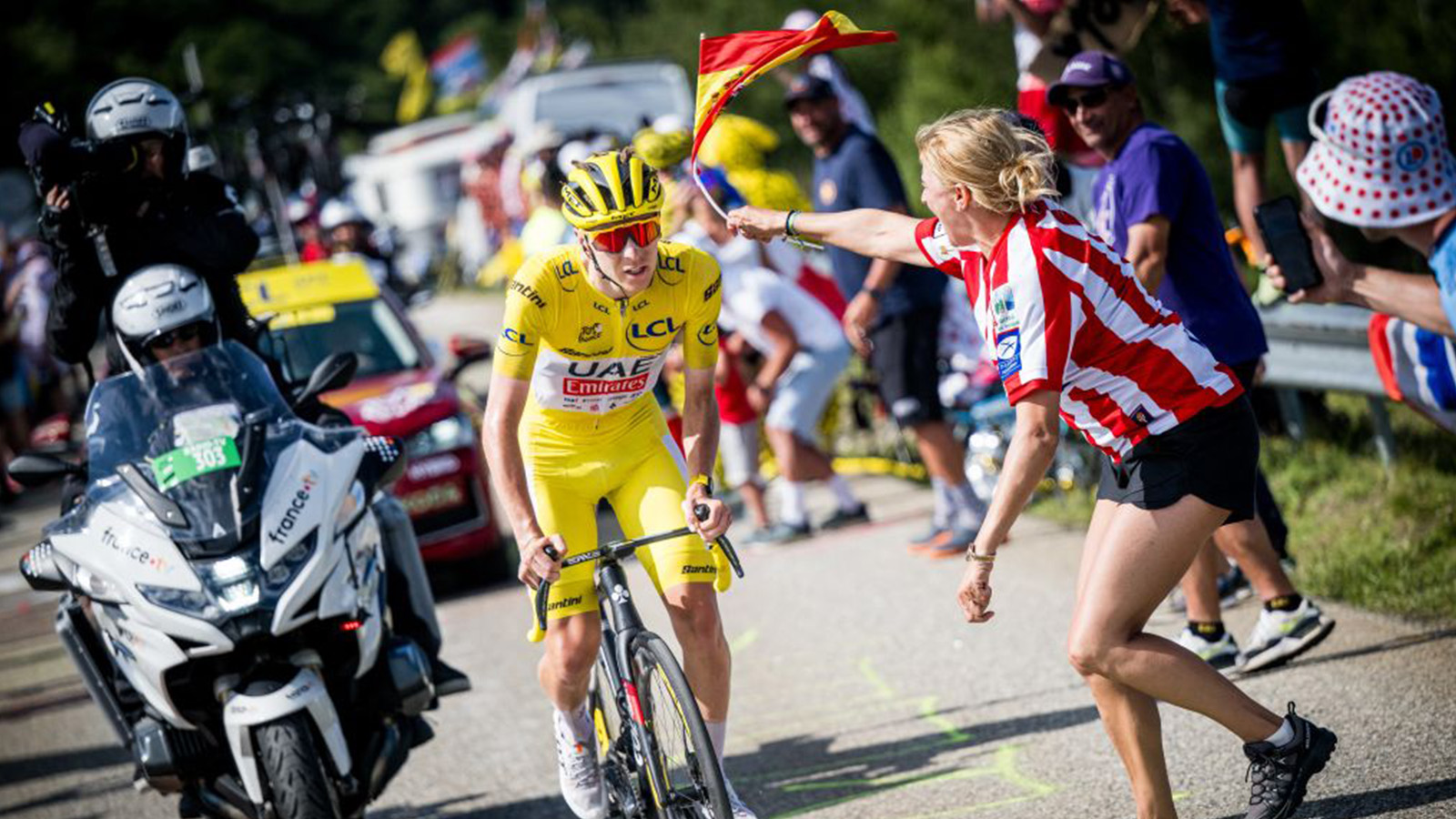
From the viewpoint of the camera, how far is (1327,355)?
8.78m

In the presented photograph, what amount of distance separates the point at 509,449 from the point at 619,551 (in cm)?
47

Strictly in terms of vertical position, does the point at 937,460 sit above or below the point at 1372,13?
below

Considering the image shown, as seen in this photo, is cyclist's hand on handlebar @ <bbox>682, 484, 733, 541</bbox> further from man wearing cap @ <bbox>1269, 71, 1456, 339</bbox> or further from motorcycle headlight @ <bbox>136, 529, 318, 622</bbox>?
man wearing cap @ <bbox>1269, 71, 1456, 339</bbox>

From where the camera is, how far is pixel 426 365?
11.7m

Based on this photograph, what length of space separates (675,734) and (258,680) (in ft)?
4.80

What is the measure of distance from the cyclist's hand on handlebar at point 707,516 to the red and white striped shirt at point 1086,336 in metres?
1.06

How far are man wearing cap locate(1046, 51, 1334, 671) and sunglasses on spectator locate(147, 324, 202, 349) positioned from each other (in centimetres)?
336

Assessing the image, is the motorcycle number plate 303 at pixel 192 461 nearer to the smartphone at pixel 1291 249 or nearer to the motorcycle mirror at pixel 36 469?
the motorcycle mirror at pixel 36 469

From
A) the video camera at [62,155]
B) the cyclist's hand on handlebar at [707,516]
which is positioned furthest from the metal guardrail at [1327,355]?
the video camera at [62,155]

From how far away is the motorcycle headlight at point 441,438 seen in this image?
1095 centimetres

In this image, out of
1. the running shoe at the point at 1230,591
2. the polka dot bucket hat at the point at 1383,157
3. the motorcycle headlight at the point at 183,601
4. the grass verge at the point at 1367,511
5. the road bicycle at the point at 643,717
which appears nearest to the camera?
the road bicycle at the point at 643,717

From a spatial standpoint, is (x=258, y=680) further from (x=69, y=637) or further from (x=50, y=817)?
(x=50, y=817)

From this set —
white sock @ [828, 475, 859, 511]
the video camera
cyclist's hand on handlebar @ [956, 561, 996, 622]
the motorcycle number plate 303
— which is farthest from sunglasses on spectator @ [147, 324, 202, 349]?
white sock @ [828, 475, 859, 511]

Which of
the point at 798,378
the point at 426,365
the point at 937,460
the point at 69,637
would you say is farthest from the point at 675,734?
the point at 426,365
